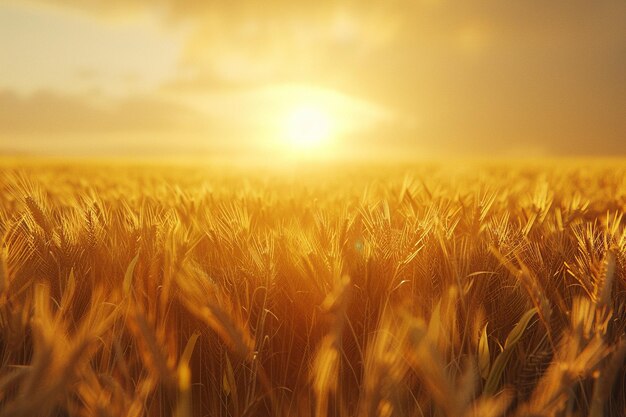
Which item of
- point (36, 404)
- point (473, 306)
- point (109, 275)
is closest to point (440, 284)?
point (473, 306)

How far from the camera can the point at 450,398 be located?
594mm

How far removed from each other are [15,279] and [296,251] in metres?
0.62

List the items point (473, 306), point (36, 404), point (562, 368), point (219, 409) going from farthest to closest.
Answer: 1. point (473, 306)
2. point (219, 409)
3. point (562, 368)
4. point (36, 404)

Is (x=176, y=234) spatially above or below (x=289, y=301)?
above

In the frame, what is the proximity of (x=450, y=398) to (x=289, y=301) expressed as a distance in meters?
0.63

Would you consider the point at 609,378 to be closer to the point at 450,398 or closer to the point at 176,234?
the point at 450,398

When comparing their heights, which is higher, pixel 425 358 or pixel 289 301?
pixel 425 358

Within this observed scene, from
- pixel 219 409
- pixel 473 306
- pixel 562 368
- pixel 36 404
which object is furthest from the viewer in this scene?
pixel 473 306

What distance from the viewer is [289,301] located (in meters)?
1.19

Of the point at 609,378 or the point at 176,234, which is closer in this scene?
the point at 609,378

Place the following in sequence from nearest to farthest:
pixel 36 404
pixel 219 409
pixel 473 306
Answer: pixel 36 404
pixel 219 409
pixel 473 306

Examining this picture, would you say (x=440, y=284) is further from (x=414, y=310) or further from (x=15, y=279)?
(x=15, y=279)

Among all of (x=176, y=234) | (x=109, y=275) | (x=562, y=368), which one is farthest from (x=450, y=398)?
(x=109, y=275)

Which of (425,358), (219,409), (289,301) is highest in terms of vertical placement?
(425,358)
